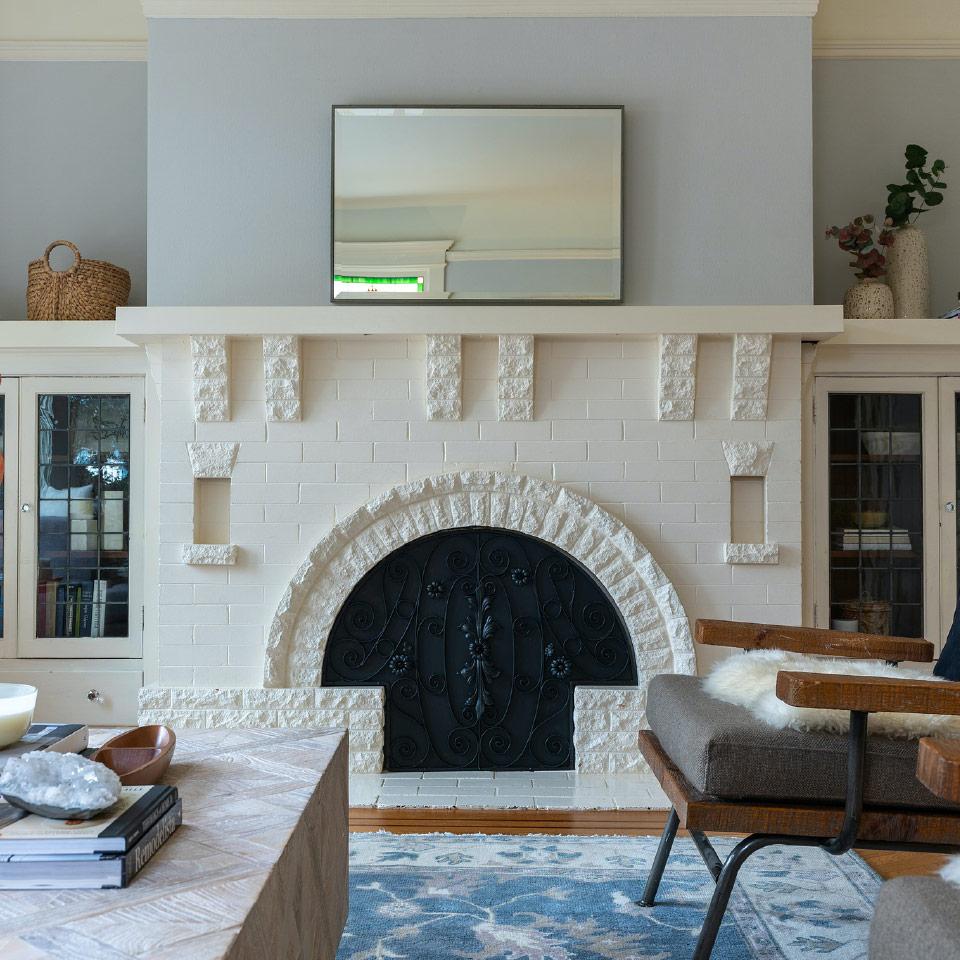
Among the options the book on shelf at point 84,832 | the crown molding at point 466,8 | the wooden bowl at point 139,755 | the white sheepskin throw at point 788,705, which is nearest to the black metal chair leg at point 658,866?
the white sheepskin throw at point 788,705

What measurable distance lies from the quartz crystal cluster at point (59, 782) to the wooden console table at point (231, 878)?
110 mm

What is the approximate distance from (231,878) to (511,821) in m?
1.82

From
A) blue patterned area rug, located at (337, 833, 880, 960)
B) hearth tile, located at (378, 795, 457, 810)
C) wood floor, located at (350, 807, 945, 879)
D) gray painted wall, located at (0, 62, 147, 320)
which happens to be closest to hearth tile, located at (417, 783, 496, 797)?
hearth tile, located at (378, 795, 457, 810)

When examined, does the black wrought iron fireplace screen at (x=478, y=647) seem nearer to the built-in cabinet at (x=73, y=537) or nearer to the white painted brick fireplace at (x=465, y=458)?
the white painted brick fireplace at (x=465, y=458)

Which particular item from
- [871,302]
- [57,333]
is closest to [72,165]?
[57,333]

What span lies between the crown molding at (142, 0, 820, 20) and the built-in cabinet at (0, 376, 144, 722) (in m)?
1.45

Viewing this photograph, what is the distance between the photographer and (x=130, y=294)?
12.9 ft

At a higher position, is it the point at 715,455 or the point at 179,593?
the point at 715,455

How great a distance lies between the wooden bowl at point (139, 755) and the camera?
4.78 feet

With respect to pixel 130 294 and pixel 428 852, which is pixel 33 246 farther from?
pixel 428 852

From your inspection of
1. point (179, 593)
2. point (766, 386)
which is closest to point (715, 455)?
point (766, 386)

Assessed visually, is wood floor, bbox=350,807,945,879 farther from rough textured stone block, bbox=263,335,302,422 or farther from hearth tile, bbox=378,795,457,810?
rough textured stone block, bbox=263,335,302,422

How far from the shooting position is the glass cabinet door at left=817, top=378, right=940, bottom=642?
12.0 feet

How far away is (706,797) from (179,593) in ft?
7.53
